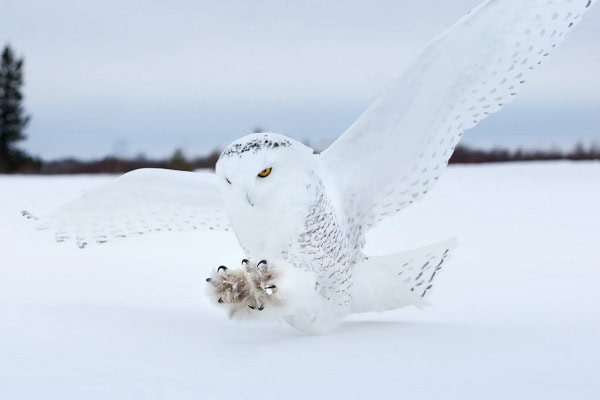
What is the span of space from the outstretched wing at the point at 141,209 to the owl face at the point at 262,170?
752 mm

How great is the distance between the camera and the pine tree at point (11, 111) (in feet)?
98.2

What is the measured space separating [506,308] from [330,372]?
1.90m

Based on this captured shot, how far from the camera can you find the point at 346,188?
4043 mm

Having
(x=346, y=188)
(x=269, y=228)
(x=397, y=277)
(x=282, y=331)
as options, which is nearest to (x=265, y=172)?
(x=269, y=228)

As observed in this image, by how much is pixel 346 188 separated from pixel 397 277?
20.9 inches

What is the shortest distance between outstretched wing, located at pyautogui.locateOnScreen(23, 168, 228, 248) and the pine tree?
25950mm

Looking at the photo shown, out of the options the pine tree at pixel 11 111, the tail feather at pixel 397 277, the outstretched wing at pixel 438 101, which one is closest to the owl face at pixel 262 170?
the outstretched wing at pixel 438 101

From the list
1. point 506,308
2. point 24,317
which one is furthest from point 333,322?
point 24,317

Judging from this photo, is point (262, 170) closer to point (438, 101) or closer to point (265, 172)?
point (265, 172)

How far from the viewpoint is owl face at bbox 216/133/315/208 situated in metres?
3.36

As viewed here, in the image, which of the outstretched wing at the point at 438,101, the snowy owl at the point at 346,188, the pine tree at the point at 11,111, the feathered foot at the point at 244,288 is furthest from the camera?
the pine tree at the point at 11,111

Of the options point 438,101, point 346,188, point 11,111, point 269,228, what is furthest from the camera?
point 11,111

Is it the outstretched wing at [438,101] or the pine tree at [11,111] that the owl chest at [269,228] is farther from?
the pine tree at [11,111]

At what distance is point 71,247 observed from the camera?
22.0 ft
